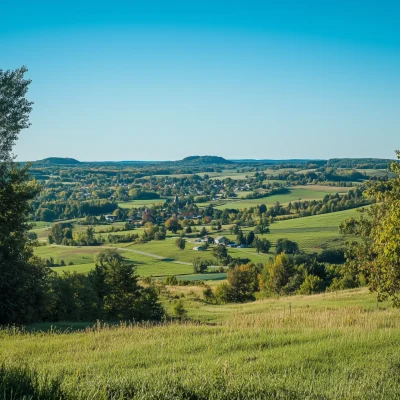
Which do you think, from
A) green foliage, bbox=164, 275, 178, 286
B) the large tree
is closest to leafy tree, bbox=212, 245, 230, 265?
green foliage, bbox=164, 275, 178, 286

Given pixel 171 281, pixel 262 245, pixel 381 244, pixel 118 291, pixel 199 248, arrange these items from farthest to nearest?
pixel 199 248 → pixel 262 245 → pixel 171 281 → pixel 118 291 → pixel 381 244

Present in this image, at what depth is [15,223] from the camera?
26.8 metres

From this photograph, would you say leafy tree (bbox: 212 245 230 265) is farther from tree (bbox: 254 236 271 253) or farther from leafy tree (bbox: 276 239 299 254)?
leafy tree (bbox: 276 239 299 254)

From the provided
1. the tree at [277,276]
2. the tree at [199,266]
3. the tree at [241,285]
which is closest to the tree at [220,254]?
the tree at [199,266]

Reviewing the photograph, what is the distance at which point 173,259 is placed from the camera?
108938 millimetres

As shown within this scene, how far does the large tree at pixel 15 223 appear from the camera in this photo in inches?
862

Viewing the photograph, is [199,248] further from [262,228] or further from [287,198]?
[287,198]

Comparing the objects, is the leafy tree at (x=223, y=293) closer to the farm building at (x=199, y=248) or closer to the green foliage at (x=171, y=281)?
the green foliage at (x=171, y=281)

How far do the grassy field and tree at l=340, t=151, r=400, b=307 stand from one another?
4.99 metres

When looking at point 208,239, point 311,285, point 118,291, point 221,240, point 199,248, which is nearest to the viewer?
point 118,291

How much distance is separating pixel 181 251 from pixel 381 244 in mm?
97056

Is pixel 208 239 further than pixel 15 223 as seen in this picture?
Yes

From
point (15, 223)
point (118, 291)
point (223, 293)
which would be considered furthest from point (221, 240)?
point (15, 223)

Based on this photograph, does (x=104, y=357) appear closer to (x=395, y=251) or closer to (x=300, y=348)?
(x=300, y=348)
